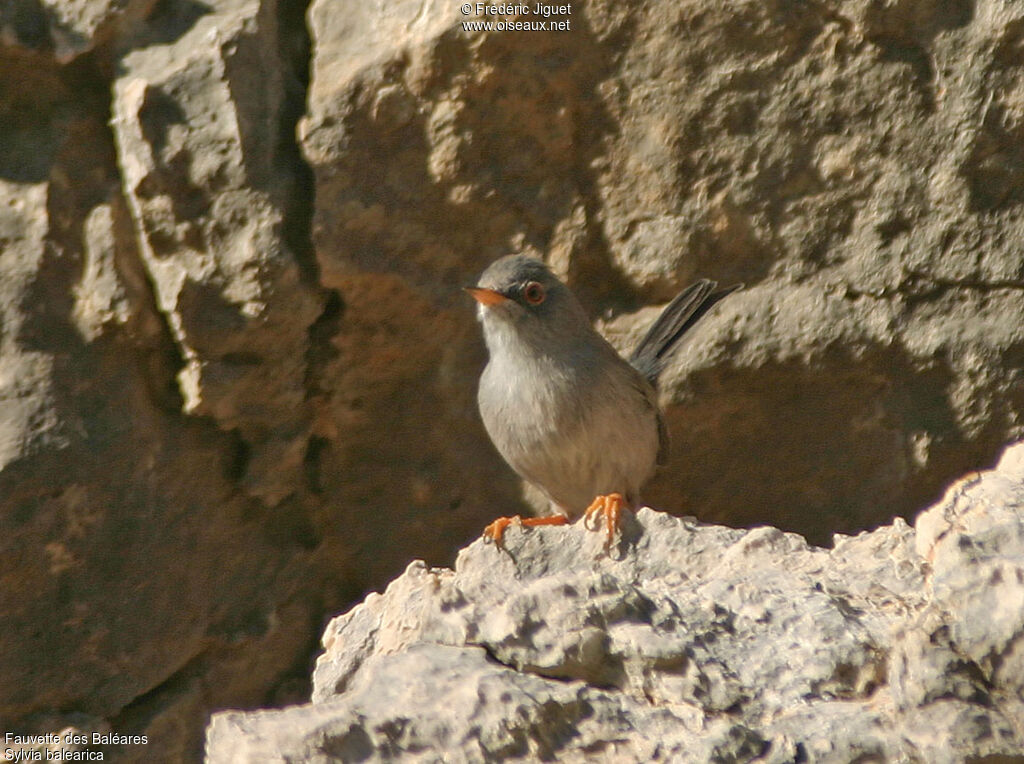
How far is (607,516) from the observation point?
363cm

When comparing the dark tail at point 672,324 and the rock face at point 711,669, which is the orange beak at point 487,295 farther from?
the rock face at point 711,669

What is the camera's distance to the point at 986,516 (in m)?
2.90

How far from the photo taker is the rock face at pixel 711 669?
247 cm

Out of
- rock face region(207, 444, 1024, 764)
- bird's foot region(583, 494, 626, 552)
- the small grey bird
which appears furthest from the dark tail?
rock face region(207, 444, 1024, 764)

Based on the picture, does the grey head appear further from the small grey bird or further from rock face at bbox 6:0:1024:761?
rock face at bbox 6:0:1024:761

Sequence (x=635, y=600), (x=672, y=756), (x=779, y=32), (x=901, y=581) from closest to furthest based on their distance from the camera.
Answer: (x=672, y=756)
(x=635, y=600)
(x=901, y=581)
(x=779, y=32)

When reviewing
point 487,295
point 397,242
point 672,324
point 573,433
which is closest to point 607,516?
point 573,433

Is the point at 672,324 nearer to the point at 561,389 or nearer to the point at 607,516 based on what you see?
the point at 561,389

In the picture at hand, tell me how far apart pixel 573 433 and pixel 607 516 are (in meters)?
1.10

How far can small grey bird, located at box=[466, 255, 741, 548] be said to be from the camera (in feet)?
15.4

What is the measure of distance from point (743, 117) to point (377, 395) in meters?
2.00

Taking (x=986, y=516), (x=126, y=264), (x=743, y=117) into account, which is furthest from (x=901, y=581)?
(x=126, y=264)

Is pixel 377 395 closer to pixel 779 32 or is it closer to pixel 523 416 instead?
pixel 523 416

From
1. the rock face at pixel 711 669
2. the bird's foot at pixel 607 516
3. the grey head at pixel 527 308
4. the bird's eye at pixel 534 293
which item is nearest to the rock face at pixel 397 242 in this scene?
the grey head at pixel 527 308
